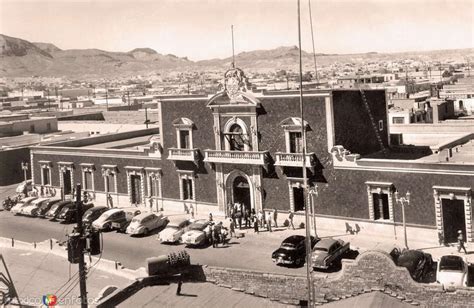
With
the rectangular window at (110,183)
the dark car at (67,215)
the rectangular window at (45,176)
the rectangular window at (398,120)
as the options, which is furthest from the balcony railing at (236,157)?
the rectangular window at (398,120)

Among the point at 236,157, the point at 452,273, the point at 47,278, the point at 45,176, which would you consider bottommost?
the point at 47,278

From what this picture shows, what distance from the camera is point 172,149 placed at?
43375 millimetres

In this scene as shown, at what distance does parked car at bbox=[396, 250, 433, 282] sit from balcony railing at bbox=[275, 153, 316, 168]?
10.5m

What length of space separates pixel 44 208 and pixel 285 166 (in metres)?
20.5

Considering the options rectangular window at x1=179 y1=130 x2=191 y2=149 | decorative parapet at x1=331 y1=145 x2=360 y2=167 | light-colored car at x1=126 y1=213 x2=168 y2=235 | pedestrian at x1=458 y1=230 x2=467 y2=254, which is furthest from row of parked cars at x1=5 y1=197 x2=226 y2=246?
pedestrian at x1=458 y1=230 x2=467 y2=254

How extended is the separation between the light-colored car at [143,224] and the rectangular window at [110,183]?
987 centimetres

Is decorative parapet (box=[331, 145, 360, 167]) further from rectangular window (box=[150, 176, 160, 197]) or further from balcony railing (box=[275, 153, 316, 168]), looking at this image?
rectangular window (box=[150, 176, 160, 197])

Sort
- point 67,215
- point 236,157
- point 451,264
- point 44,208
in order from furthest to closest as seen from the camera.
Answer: point 44,208 < point 67,215 < point 236,157 < point 451,264

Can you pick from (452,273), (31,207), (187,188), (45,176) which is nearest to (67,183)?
(45,176)

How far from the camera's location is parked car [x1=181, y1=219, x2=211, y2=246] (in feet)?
112

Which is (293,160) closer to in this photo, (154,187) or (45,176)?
(154,187)

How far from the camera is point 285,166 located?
37938 mm

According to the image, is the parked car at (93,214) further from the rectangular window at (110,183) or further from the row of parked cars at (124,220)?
the rectangular window at (110,183)

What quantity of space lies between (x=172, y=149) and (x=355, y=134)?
14.3m
